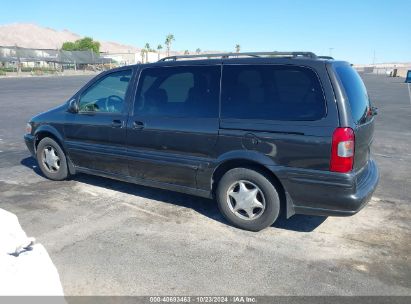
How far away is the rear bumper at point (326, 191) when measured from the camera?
3480 mm

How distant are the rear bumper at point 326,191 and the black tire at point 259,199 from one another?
0.17 metres

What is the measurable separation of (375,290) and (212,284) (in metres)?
1.32

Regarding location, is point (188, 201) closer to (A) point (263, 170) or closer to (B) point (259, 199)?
(B) point (259, 199)

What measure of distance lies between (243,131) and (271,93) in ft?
1.56

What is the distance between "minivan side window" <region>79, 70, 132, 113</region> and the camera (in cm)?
475

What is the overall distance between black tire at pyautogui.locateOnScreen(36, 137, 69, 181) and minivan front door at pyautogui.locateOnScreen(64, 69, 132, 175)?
9.5 inches

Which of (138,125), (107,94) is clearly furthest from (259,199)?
(107,94)

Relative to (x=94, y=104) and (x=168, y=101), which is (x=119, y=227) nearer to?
(x=168, y=101)

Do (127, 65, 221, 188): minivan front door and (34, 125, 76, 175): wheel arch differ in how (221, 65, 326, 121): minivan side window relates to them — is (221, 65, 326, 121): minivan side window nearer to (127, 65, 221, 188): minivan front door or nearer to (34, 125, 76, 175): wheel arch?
(127, 65, 221, 188): minivan front door

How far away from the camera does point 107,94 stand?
16.4ft

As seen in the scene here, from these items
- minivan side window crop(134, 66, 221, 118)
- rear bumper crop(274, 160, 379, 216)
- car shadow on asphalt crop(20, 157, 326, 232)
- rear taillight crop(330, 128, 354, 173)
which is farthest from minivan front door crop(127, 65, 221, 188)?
rear taillight crop(330, 128, 354, 173)

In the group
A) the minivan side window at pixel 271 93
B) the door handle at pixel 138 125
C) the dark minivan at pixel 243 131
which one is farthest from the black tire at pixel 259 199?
the door handle at pixel 138 125

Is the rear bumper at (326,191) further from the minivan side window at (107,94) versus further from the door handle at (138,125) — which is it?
the minivan side window at (107,94)

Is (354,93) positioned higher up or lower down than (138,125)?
higher up
